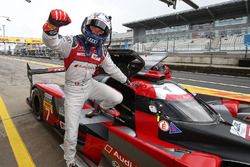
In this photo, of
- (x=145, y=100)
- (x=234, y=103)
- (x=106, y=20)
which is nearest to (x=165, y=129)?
(x=145, y=100)

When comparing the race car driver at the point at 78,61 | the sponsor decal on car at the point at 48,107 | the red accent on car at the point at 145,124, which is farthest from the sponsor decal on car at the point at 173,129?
the sponsor decal on car at the point at 48,107

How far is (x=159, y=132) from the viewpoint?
2.45m

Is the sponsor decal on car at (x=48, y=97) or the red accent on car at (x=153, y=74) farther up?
the red accent on car at (x=153, y=74)

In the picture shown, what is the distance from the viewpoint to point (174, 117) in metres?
2.46

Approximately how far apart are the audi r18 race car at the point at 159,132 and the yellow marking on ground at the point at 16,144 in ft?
2.02

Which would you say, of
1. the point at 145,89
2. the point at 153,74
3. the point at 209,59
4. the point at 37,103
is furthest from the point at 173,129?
the point at 209,59

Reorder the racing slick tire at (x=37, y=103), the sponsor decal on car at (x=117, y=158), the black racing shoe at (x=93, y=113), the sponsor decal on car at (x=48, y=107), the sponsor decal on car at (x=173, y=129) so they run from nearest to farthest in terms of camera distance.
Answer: the sponsor decal on car at (x=117, y=158) → the sponsor decal on car at (x=173, y=129) → the black racing shoe at (x=93, y=113) → the sponsor decal on car at (x=48, y=107) → the racing slick tire at (x=37, y=103)

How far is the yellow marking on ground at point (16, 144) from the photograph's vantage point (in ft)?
9.89

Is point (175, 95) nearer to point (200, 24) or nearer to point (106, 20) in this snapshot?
point (106, 20)

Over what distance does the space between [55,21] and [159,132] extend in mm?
1552

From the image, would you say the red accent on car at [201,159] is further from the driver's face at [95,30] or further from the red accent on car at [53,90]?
the red accent on car at [53,90]

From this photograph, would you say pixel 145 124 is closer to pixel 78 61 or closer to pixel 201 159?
pixel 201 159

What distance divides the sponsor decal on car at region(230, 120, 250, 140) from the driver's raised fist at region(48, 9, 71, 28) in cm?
200

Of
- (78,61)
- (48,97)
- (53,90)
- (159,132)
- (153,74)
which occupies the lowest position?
(159,132)
